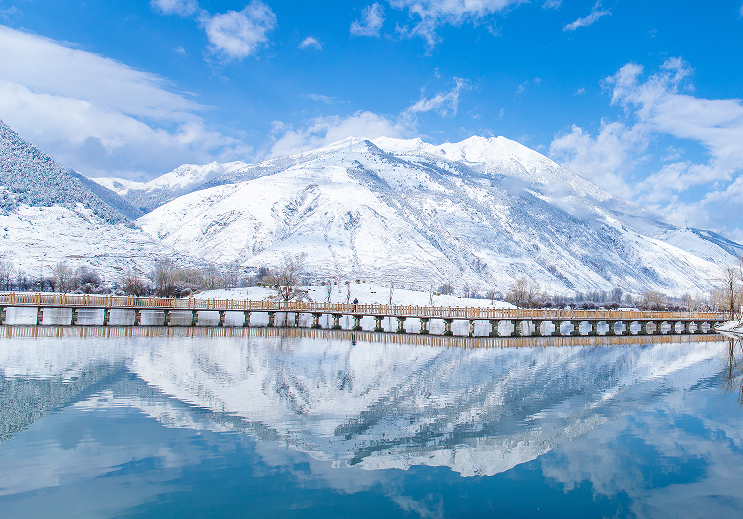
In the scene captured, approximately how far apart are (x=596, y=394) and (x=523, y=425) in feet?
31.3

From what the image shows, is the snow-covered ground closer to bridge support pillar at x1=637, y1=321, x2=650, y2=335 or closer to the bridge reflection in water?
bridge support pillar at x1=637, y1=321, x2=650, y2=335

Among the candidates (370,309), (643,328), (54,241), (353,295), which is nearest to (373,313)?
(370,309)

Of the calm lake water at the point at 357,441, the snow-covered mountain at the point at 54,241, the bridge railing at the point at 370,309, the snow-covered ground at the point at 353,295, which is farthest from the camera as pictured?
the snow-covered mountain at the point at 54,241

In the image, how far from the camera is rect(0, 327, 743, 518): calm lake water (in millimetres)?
15875

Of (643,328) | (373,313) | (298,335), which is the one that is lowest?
(298,335)

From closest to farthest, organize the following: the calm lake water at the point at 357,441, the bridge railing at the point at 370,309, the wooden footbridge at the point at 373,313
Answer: the calm lake water at the point at 357,441 < the wooden footbridge at the point at 373,313 < the bridge railing at the point at 370,309

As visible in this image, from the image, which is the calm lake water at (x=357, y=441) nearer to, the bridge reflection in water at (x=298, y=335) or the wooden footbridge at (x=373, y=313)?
the bridge reflection in water at (x=298, y=335)

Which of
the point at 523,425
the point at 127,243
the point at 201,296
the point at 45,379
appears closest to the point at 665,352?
the point at 523,425

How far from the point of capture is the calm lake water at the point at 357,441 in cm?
1588

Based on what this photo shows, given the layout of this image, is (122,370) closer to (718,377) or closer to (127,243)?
(718,377)

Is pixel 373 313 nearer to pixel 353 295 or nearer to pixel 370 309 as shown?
pixel 370 309

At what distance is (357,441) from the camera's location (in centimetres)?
2058

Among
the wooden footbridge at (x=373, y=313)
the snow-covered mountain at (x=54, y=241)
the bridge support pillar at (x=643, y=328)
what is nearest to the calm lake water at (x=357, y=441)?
the wooden footbridge at (x=373, y=313)

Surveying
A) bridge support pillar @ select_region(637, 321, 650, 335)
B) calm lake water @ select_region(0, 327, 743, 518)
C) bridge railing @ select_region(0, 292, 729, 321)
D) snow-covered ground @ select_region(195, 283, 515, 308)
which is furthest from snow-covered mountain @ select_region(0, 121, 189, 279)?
calm lake water @ select_region(0, 327, 743, 518)
